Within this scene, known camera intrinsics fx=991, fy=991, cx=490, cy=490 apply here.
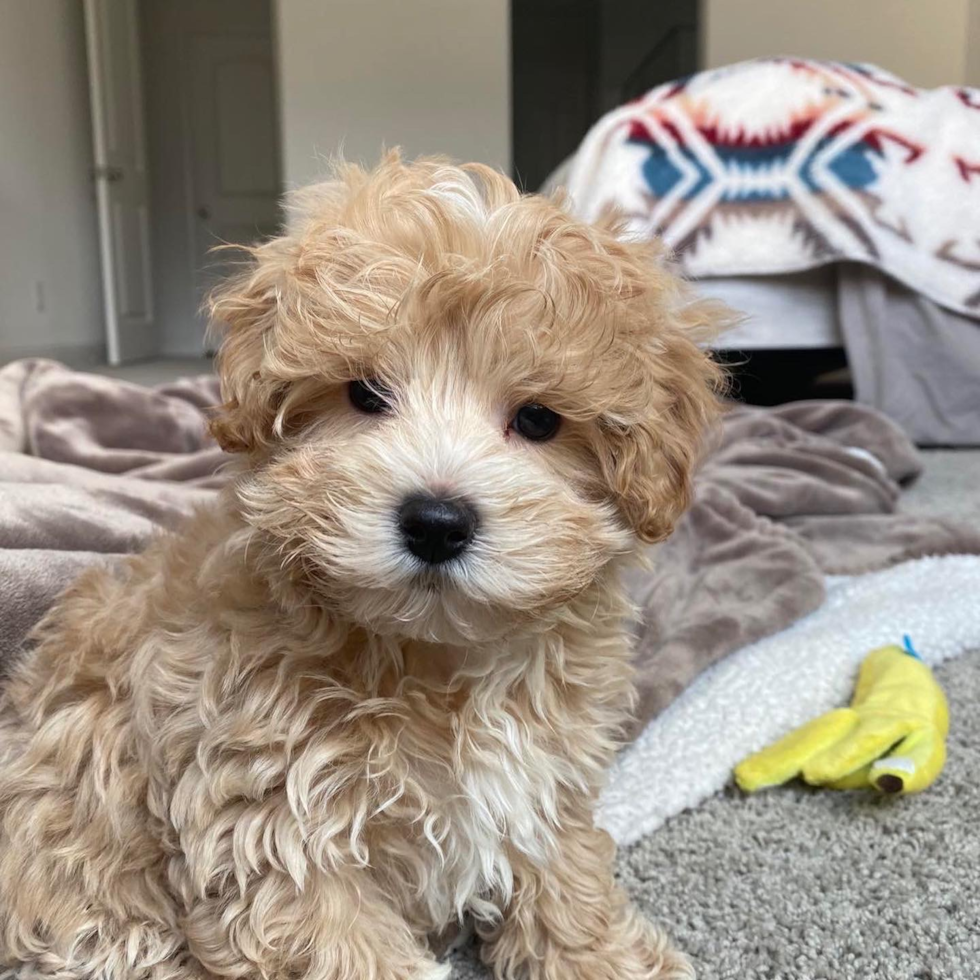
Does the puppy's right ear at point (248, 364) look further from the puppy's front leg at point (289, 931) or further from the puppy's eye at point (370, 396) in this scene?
the puppy's front leg at point (289, 931)

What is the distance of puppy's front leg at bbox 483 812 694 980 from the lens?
92 cm

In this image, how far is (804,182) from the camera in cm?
308

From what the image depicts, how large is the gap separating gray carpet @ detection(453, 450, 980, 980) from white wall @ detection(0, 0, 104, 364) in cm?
603

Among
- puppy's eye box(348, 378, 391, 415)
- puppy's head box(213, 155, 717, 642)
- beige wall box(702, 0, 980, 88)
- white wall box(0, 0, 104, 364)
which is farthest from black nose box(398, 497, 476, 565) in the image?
white wall box(0, 0, 104, 364)

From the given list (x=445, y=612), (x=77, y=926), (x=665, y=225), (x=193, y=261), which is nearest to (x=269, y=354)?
(x=445, y=612)

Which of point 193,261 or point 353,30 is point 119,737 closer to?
point 353,30

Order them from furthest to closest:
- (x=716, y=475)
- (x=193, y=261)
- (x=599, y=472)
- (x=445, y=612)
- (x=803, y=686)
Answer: (x=193, y=261)
(x=716, y=475)
(x=803, y=686)
(x=599, y=472)
(x=445, y=612)

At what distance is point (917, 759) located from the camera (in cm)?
119

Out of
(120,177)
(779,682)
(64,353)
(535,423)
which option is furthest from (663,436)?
(120,177)

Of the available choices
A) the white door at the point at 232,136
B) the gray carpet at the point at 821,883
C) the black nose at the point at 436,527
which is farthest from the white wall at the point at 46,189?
the black nose at the point at 436,527

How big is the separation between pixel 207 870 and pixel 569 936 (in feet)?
1.13

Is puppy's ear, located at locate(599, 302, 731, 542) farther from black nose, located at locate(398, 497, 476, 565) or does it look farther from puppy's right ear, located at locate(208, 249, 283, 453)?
puppy's right ear, located at locate(208, 249, 283, 453)

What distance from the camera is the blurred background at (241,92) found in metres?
5.56

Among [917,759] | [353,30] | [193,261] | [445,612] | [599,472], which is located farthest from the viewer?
[193,261]
